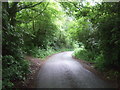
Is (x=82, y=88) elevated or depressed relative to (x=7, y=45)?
depressed

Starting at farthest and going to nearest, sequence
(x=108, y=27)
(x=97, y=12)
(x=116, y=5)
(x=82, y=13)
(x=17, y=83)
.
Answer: (x=82, y=13) → (x=97, y=12) → (x=108, y=27) → (x=116, y=5) → (x=17, y=83)

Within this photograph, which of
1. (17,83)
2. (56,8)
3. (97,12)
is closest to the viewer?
(17,83)

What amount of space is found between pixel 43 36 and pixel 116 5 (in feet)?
43.9

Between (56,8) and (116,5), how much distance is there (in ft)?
29.2

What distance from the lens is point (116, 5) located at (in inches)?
239

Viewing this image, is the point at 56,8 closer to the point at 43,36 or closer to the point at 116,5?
the point at 43,36

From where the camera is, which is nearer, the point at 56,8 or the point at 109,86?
the point at 109,86

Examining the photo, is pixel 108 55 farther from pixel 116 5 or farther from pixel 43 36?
pixel 43 36

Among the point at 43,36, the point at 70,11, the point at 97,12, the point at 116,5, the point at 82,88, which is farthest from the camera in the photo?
the point at 43,36

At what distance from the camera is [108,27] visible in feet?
21.4

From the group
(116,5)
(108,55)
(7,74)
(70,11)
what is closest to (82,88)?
(108,55)

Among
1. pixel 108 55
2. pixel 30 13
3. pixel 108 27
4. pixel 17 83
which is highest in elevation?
pixel 30 13

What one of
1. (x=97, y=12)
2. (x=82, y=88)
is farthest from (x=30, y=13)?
(x=82, y=88)

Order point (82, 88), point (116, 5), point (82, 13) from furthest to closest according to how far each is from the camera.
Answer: point (82, 13) < point (116, 5) < point (82, 88)
